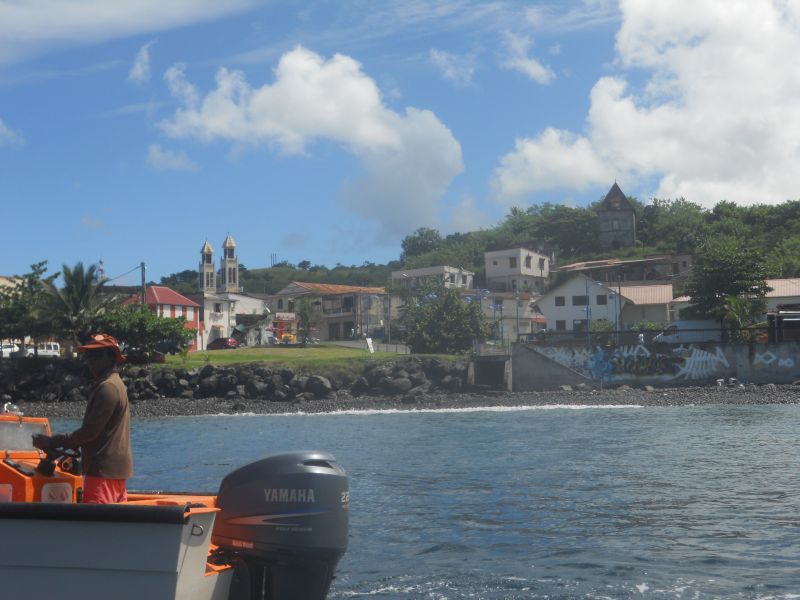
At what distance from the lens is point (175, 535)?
6.50 metres

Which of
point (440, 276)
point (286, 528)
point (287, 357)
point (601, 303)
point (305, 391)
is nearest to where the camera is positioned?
point (286, 528)

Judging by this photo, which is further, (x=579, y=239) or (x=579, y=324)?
(x=579, y=239)

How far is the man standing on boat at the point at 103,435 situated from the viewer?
7090mm

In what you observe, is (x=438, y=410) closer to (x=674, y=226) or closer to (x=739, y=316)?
(x=739, y=316)

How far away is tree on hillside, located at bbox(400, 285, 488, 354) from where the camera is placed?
68250mm

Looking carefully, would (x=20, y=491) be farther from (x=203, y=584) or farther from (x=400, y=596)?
(x=400, y=596)

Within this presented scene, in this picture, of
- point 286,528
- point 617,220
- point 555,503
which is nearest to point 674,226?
point 617,220

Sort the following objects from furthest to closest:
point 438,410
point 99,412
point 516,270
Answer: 1. point 516,270
2. point 438,410
3. point 99,412

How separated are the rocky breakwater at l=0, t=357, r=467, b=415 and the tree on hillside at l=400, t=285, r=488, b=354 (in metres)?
10.1

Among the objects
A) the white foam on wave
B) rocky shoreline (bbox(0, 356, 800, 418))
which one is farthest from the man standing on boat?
rocky shoreline (bbox(0, 356, 800, 418))

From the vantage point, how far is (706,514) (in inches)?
574

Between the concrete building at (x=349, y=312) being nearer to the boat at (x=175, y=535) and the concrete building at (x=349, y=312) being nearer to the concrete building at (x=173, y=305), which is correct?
the concrete building at (x=173, y=305)

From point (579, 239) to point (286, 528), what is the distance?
119424 mm

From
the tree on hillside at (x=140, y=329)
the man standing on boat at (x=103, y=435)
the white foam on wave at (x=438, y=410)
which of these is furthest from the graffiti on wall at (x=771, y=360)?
the man standing on boat at (x=103, y=435)
